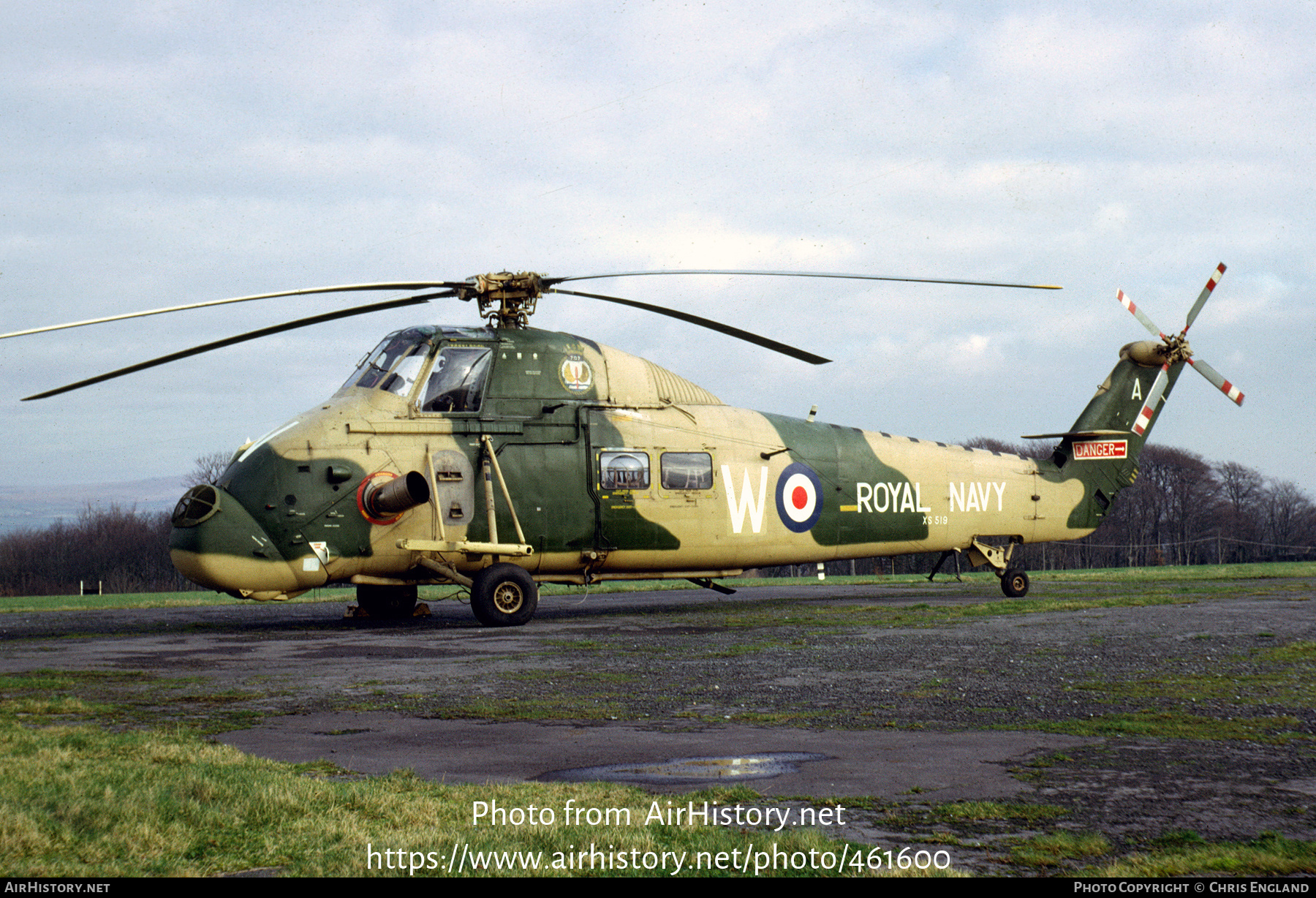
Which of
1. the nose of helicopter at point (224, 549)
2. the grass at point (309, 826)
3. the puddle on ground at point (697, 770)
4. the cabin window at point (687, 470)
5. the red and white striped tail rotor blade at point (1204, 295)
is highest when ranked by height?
the red and white striped tail rotor blade at point (1204, 295)

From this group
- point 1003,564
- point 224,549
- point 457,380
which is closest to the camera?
point 224,549

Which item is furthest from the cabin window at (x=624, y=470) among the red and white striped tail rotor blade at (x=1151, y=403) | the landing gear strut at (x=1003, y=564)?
the red and white striped tail rotor blade at (x=1151, y=403)

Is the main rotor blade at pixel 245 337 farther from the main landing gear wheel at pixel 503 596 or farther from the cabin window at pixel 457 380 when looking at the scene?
the main landing gear wheel at pixel 503 596

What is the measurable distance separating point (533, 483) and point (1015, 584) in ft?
37.9

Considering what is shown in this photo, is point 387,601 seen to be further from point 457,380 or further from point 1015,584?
point 1015,584

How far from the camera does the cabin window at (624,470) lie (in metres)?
18.8

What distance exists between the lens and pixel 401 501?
16.3 metres

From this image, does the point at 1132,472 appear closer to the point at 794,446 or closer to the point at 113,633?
the point at 794,446

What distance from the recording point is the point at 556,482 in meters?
18.5

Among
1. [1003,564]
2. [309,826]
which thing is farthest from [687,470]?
[309,826]

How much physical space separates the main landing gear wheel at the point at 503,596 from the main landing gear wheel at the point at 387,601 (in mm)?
3104

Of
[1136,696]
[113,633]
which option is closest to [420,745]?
[1136,696]

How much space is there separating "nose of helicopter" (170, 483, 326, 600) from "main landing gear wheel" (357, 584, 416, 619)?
3110mm

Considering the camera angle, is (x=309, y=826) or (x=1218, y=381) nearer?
(x=309, y=826)
